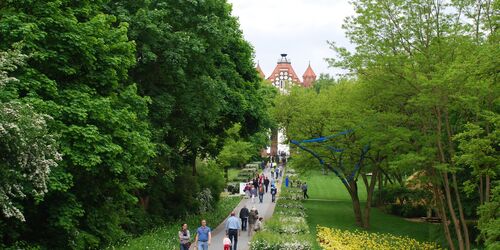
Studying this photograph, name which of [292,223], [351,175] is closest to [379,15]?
[292,223]

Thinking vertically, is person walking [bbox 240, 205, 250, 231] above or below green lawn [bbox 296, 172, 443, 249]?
above

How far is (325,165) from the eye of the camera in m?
35.0

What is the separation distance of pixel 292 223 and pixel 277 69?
347 feet

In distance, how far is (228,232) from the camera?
719 inches

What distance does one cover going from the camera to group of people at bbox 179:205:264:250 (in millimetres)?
15438

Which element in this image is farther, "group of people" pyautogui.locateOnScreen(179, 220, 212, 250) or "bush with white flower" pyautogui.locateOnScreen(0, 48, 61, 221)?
"group of people" pyautogui.locateOnScreen(179, 220, 212, 250)

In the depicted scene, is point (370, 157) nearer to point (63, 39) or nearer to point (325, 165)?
point (325, 165)

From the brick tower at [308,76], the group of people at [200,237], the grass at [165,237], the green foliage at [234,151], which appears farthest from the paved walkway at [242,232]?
the brick tower at [308,76]

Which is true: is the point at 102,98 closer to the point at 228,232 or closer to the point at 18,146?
the point at 18,146

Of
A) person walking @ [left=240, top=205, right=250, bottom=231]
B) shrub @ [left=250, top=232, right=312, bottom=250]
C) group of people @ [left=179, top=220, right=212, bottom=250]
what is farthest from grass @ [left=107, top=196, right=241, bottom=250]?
shrub @ [left=250, top=232, right=312, bottom=250]

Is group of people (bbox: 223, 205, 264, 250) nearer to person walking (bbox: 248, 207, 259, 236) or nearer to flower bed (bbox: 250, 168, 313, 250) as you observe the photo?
person walking (bbox: 248, 207, 259, 236)

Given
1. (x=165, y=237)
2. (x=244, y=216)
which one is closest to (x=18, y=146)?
(x=165, y=237)

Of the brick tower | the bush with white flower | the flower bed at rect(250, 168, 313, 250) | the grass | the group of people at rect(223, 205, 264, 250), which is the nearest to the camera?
the bush with white flower

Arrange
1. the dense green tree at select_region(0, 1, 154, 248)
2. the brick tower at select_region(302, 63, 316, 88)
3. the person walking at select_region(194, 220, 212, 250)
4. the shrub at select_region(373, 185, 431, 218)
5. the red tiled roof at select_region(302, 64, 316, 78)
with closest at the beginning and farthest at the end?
the dense green tree at select_region(0, 1, 154, 248) → the person walking at select_region(194, 220, 212, 250) → the shrub at select_region(373, 185, 431, 218) → the brick tower at select_region(302, 63, 316, 88) → the red tiled roof at select_region(302, 64, 316, 78)
